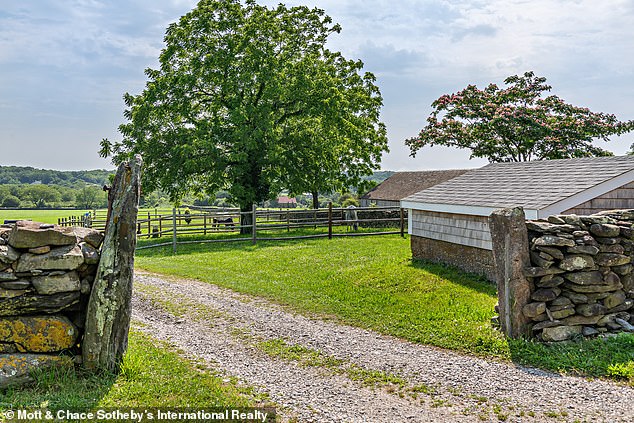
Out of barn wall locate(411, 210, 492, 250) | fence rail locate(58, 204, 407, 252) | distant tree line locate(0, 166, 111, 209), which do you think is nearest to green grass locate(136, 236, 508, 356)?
barn wall locate(411, 210, 492, 250)

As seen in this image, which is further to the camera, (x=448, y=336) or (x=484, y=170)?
(x=484, y=170)

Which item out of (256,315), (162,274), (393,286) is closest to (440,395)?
(256,315)

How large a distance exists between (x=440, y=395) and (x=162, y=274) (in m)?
9.61

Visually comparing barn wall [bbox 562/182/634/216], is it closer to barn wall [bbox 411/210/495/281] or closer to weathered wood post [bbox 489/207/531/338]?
barn wall [bbox 411/210/495/281]

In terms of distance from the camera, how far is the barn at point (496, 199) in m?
9.83

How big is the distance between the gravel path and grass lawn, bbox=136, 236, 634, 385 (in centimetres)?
50

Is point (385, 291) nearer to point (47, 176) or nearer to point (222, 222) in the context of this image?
point (222, 222)

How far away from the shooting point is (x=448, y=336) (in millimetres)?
7070

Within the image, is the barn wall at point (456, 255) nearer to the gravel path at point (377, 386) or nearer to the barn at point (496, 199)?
the barn at point (496, 199)

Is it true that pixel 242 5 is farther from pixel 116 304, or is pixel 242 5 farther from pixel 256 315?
pixel 116 304

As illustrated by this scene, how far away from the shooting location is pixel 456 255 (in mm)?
12305

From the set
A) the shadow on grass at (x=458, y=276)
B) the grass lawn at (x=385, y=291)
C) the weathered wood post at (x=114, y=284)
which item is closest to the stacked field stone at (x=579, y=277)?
the grass lawn at (x=385, y=291)

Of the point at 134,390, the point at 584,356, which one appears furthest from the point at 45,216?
the point at 584,356

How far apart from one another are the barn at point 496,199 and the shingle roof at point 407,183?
71.7 feet
